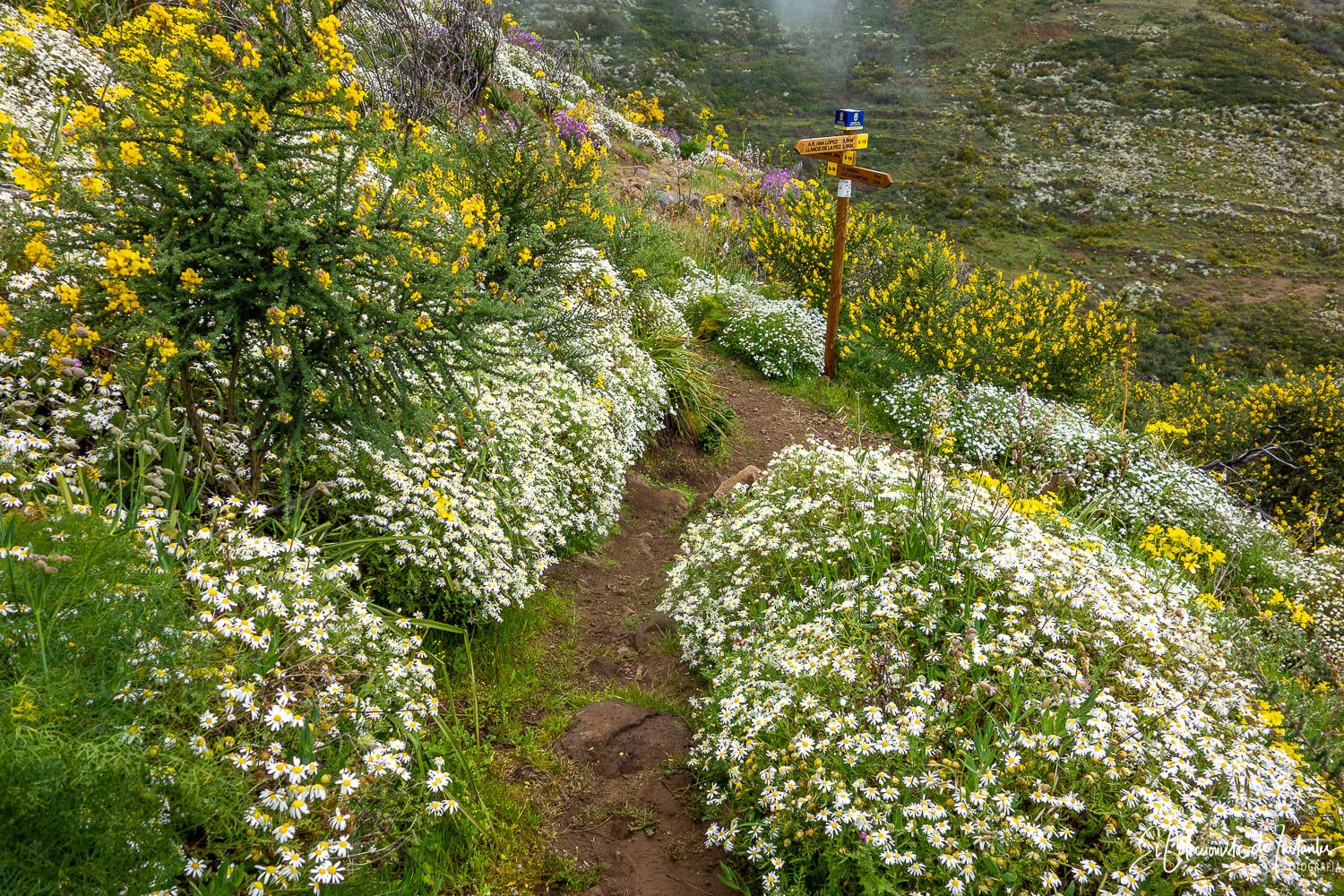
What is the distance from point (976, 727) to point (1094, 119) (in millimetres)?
47226

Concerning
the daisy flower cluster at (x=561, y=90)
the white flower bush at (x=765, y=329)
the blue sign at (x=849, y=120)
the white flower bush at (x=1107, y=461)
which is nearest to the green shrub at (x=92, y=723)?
the white flower bush at (x=1107, y=461)

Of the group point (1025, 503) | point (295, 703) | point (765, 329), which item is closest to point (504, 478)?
point (295, 703)

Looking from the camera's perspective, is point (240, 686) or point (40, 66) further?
point (40, 66)

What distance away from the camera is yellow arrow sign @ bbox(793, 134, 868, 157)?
27.1ft

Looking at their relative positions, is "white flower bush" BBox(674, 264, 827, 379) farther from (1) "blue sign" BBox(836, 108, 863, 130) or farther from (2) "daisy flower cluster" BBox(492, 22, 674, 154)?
(2) "daisy flower cluster" BBox(492, 22, 674, 154)

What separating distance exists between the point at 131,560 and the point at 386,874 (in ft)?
4.21

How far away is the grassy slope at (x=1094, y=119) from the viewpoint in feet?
94.3

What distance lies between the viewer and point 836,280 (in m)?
9.02

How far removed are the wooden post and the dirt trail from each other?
3208mm

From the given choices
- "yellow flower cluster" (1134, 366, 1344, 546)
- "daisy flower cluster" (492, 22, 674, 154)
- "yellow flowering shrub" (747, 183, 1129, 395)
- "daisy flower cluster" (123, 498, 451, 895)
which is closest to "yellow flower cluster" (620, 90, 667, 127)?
"daisy flower cluster" (492, 22, 674, 154)

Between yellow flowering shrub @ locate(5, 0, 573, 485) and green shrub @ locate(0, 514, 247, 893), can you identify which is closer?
green shrub @ locate(0, 514, 247, 893)

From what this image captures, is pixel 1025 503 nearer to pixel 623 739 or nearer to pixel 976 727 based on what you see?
pixel 976 727

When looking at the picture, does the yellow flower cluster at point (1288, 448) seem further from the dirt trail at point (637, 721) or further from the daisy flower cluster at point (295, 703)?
the daisy flower cluster at point (295, 703)

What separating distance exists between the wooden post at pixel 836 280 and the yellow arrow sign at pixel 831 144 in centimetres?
46
